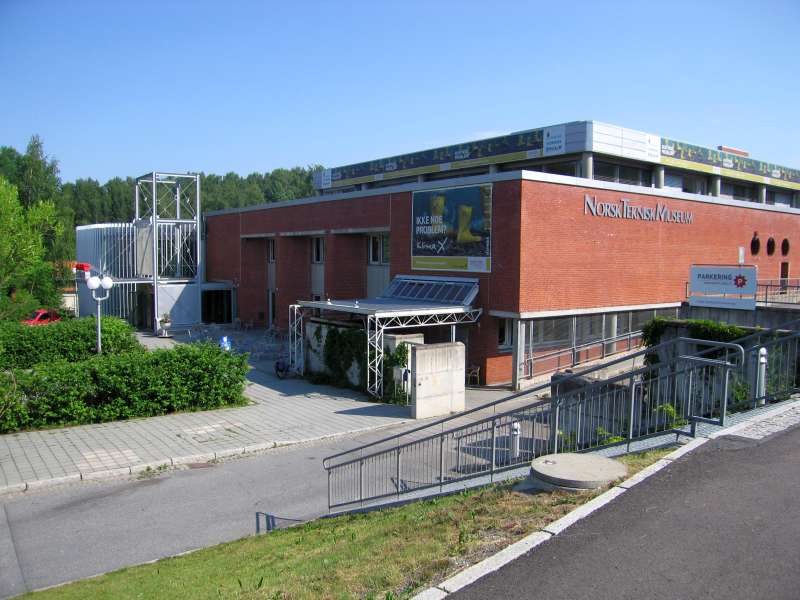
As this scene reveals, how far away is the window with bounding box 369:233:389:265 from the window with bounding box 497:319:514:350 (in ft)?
25.5

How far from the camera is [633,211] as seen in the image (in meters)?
24.4

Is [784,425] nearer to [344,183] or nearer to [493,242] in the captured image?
[493,242]

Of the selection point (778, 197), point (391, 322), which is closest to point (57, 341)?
point (391, 322)

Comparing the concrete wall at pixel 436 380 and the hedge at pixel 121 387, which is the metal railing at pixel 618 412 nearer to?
the concrete wall at pixel 436 380

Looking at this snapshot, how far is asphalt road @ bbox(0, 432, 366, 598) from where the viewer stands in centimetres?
916

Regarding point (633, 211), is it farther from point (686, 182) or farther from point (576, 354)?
point (686, 182)

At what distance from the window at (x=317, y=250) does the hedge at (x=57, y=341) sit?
11014 mm

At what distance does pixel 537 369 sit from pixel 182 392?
11.8 meters

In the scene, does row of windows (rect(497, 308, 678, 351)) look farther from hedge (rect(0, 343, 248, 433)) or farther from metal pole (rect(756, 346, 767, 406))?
metal pole (rect(756, 346, 767, 406))

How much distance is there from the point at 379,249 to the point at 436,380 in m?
12.0

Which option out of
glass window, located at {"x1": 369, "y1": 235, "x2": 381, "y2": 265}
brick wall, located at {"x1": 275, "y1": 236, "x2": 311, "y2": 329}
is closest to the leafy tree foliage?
brick wall, located at {"x1": 275, "y1": 236, "x2": 311, "y2": 329}

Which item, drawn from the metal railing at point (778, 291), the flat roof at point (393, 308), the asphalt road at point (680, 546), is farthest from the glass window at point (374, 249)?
the asphalt road at point (680, 546)

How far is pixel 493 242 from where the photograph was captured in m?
21.7

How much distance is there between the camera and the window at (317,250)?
109 feet
